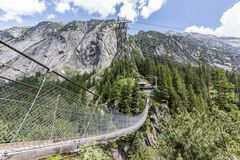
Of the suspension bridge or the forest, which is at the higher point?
the suspension bridge

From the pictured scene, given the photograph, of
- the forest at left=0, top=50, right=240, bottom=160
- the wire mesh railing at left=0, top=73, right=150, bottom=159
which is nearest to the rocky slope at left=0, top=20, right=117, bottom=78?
the forest at left=0, top=50, right=240, bottom=160

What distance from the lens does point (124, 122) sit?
14539mm

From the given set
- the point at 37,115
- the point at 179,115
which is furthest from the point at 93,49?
the point at 37,115

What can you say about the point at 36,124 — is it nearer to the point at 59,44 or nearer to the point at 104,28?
the point at 104,28

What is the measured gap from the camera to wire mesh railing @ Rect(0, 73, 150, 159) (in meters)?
3.95

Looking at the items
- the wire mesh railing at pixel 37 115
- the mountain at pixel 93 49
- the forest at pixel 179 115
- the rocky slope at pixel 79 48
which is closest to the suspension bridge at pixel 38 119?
the wire mesh railing at pixel 37 115

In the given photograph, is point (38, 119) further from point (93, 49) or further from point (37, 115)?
point (93, 49)

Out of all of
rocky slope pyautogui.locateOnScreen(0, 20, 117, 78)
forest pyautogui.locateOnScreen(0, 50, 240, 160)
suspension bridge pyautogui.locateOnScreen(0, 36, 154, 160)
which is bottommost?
forest pyautogui.locateOnScreen(0, 50, 240, 160)

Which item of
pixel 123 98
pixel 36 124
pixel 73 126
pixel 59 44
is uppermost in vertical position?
pixel 59 44

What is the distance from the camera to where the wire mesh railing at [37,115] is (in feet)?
13.0

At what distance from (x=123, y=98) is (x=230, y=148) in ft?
49.4

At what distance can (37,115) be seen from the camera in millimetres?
4629

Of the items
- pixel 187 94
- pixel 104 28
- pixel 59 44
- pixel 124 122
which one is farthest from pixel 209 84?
pixel 59 44

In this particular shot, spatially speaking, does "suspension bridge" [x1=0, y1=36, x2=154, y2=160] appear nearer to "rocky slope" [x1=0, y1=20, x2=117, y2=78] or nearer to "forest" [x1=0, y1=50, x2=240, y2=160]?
"forest" [x1=0, y1=50, x2=240, y2=160]
